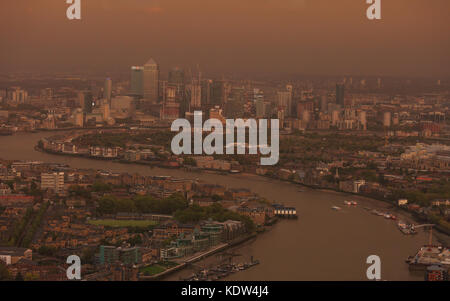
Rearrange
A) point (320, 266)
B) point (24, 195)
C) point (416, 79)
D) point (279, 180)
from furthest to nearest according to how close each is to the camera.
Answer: point (416, 79) → point (279, 180) → point (24, 195) → point (320, 266)

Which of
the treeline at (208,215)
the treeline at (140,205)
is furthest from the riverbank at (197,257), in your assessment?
the treeline at (140,205)

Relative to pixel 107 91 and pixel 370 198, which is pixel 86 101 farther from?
pixel 370 198

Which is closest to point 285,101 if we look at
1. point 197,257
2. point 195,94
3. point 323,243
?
point 195,94

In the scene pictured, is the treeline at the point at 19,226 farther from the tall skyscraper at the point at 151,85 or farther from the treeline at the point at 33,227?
the tall skyscraper at the point at 151,85

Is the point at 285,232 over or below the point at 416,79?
below

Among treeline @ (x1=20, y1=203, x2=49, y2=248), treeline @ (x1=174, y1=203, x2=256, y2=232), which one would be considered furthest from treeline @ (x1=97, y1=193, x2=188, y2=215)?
treeline @ (x1=20, y1=203, x2=49, y2=248)
